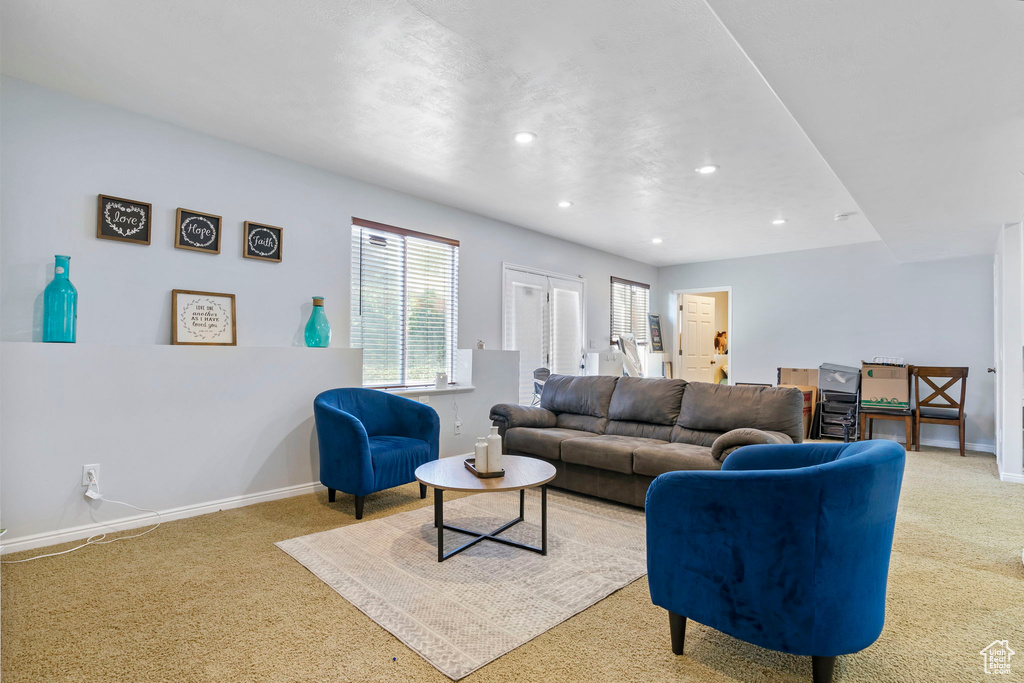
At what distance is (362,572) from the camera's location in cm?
247

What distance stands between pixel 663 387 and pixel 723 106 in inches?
79.2

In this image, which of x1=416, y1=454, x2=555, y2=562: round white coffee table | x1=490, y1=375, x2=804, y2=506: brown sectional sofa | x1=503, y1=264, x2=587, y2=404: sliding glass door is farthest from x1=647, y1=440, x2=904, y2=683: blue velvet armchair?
x1=503, y1=264, x2=587, y2=404: sliding glass door

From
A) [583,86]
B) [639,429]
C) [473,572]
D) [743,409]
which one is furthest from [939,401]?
[473,572]

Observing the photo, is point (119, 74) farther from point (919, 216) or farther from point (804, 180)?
point (919, 216)

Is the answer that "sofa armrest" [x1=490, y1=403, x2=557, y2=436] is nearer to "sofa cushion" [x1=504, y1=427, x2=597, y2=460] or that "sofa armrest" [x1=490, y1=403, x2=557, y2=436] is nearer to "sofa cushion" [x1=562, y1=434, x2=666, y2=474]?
"sofa cushion" [x1=504, y1=427, x2=597, y2=460]

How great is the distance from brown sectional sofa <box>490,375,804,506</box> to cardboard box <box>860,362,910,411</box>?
3.56 metres

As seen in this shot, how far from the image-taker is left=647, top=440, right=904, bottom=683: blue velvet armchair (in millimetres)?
1478

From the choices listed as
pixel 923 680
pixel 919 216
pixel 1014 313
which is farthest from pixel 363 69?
pixel 1014 313

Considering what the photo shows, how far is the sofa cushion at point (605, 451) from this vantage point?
343cm

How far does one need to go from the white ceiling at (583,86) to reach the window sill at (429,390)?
6.01 feet

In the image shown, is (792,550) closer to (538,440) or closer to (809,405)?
(538,440)

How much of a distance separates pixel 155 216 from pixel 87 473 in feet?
5.29

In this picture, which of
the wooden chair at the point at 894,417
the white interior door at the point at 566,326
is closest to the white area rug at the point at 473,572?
the white interior door at the point at 566,326

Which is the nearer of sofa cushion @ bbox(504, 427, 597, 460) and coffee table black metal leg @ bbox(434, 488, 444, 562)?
coffee table black metal leg @ bbox(434, 488, 444, 562)
